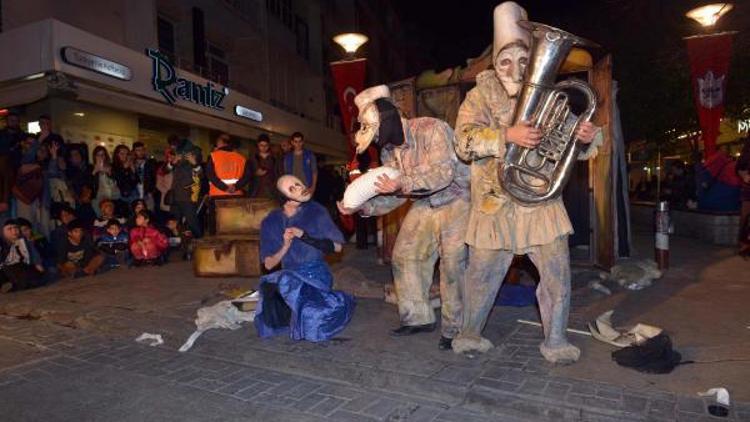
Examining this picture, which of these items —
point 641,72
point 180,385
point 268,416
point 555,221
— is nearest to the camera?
point 268,416

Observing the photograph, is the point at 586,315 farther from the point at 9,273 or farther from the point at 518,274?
the point at 9,273

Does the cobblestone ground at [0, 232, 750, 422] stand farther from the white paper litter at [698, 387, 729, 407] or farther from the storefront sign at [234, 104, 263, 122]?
the storefront sign at [234, 104, 263, 122]

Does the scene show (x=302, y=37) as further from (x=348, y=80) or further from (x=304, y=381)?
(x=304, y=381)

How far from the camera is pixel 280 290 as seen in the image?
15.8 ft

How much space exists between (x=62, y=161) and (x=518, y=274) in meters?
7.66

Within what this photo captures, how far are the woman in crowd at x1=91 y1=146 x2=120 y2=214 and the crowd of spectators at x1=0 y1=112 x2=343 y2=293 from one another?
0.02 meters

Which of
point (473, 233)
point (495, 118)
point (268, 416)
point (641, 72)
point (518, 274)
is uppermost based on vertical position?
point (641, 72)

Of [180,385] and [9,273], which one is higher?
[9,273]

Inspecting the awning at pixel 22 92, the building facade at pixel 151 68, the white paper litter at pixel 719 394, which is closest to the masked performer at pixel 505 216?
the white paper litter at pixel 719 394

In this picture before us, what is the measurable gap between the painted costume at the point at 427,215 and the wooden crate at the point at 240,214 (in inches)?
154

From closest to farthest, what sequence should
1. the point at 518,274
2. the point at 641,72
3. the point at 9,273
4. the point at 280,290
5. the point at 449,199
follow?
1. the point at 449,199
2. the point at 280,290
3. the point at 518,274
4. the point at 9,273
5. the point at 641,72

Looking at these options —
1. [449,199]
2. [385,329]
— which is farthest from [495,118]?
[385,329]

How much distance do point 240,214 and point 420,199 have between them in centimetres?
442

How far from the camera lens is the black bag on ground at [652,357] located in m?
3.63
